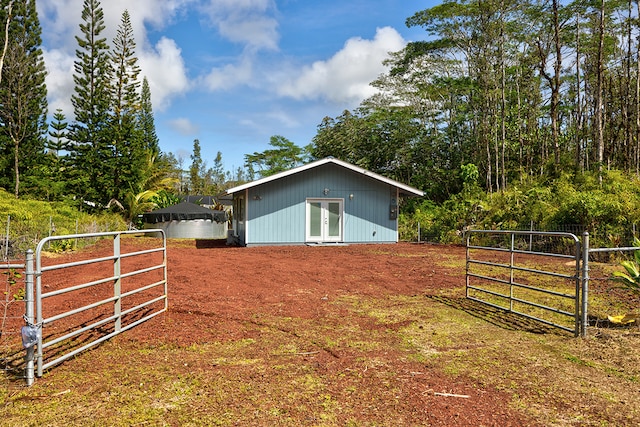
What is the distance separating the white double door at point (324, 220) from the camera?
17547 mm

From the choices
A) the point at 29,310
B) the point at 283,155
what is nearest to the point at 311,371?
the point at 29,310

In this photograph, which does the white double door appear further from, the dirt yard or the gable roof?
the dirt yard

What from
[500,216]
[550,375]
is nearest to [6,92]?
[500,216]

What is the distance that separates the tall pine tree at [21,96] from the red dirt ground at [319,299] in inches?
532

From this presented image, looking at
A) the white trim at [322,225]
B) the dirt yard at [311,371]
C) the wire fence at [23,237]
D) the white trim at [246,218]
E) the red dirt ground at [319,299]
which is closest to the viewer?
the dirt yard at [311,371]

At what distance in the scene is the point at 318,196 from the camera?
17547 millimetres

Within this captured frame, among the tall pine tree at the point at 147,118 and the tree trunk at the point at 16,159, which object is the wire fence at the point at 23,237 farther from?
the tall pine tree at the point at 147,118

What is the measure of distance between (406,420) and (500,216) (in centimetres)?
1649

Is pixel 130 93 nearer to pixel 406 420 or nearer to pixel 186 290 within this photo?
pixel 186 290

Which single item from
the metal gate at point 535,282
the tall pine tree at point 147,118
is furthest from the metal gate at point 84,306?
the tall pine tree at point 147,118

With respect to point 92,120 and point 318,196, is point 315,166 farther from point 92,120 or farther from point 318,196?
point 92,120

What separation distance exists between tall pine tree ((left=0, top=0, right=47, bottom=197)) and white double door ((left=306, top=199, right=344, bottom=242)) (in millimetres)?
17280

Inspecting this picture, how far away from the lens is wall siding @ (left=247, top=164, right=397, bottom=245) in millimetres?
17141

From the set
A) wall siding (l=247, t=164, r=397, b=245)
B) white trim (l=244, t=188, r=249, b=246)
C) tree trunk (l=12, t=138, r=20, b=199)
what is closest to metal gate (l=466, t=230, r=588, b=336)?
wall siding (l=247, t=164, r=397, b=245)
